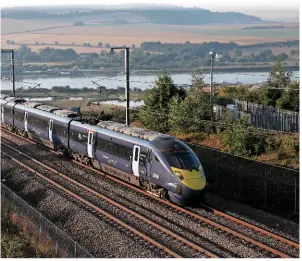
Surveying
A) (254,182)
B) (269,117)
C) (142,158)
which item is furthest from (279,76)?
(142,158)

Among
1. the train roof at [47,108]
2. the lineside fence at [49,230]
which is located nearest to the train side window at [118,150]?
the lineside fence at [49,230]

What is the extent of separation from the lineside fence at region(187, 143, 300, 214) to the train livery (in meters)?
3.63

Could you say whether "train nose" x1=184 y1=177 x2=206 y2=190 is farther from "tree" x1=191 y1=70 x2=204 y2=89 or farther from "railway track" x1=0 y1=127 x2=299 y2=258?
"tree" x1=191 y1=70 x2=204 y2=89

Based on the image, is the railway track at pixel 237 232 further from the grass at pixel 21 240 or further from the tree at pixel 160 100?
the tree at pixel 160 100

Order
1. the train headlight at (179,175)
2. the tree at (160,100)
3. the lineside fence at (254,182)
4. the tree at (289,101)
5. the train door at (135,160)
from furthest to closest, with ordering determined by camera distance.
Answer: the tree at (289,101) < the tree at (160,100) < the train door at (135,160) < the lineside fence at (254,182) < the train headlight at (179,175)

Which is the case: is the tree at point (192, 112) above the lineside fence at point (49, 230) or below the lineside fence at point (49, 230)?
above

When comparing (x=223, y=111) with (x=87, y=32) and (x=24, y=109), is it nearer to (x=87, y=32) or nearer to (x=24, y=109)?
(x=24, y=109)

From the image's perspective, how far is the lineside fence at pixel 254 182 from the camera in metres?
23.9

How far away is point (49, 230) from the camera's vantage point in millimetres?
19734

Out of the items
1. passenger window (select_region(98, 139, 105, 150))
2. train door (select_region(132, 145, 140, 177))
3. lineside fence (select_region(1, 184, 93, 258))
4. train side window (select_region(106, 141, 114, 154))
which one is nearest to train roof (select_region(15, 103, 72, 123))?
passenger window (select_region(98, 139, 105, 150))

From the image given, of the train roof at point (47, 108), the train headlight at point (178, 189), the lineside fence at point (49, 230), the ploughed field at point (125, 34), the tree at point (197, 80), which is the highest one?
the ploughed field at point (125, 34)

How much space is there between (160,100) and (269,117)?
321 inches

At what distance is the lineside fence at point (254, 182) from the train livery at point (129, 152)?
11.9 feet

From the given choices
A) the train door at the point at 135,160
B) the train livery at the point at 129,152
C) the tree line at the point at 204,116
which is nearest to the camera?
the train livery at the point at 129,152
